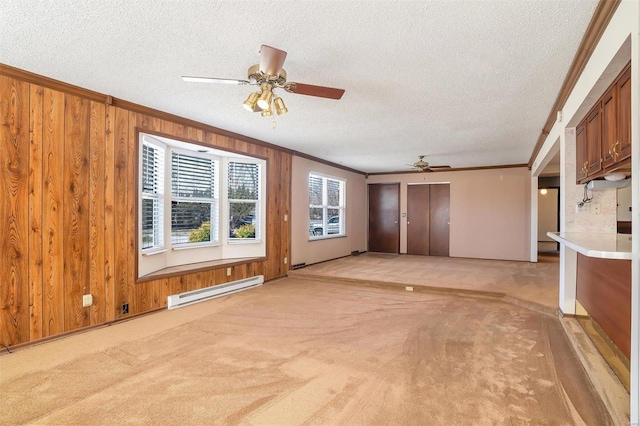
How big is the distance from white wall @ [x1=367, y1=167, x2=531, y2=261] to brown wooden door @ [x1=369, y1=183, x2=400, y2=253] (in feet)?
3.33

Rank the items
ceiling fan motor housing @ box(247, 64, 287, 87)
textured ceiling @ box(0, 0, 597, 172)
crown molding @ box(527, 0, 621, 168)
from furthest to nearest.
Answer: ceiling fan motor housing @ box(247, 64, 287, 87), textured ceiling @ box(0, 0, 597, 172), crown molding @ box(527, 0, 621, 168)

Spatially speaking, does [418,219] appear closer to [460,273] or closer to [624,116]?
[460,273]

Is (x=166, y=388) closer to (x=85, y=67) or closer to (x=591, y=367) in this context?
(x=85, y=67)

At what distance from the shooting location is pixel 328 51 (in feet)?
8.05

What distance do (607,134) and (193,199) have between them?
4848 millimetres

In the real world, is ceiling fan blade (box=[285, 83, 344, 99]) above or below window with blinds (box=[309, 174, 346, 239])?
above

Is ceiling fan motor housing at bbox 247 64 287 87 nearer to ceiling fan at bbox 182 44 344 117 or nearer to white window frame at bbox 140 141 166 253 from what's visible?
ceiling fan at bbox 182 44 344 117

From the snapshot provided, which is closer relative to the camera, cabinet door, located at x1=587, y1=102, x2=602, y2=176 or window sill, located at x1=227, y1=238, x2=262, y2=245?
cabinet door, located at x1=587, y1=102, x2=602, y2=176

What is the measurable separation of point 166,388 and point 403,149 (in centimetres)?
515

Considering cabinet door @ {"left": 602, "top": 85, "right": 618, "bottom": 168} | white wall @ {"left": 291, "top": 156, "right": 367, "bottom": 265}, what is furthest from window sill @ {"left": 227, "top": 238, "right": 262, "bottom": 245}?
cabinet door @ {"left": 602, "top": 85, "right": 618, "bottom": 168}

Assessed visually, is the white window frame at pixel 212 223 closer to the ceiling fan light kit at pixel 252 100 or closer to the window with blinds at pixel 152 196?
the window with blinds at pixel 152 196

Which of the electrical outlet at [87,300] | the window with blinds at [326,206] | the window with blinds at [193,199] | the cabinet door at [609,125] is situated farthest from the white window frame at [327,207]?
the cabinet door at [609,125]

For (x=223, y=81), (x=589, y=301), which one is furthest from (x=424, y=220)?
(x=223, y=81)

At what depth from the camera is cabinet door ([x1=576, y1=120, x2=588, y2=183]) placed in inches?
120
